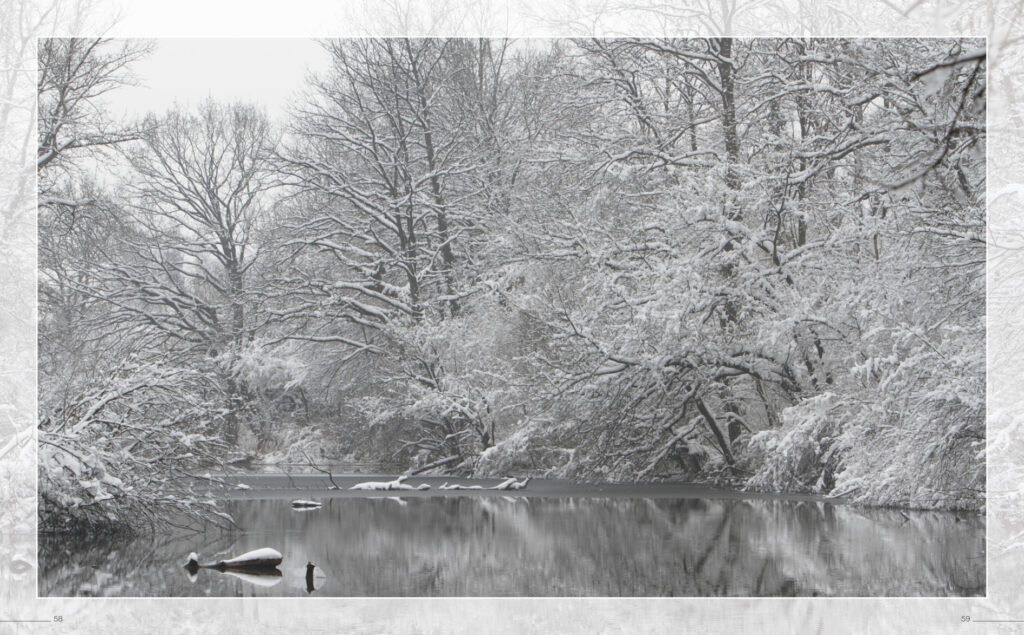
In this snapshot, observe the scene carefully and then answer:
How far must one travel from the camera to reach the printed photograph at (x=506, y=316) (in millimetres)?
7039

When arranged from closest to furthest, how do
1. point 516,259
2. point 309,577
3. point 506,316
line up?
point 309,577 → point 506,316 → point 516,259

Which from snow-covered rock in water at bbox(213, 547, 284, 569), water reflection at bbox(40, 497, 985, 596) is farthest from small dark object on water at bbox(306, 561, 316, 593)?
snow-covered rock in water at bbox(213, 547, 284, 569)

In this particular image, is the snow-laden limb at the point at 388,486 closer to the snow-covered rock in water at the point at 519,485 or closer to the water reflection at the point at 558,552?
the water reflection at the point at 558,552

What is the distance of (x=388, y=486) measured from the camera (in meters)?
8.91

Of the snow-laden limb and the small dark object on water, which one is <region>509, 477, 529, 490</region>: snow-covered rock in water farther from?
the small dark object on water

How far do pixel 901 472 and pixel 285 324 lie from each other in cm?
480

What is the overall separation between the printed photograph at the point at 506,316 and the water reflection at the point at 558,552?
0.11ft

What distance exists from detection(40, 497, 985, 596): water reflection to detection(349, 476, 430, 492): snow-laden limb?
0.11 meters

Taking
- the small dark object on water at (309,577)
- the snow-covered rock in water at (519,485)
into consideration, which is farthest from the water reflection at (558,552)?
the snow-covered rock in water at (519,485)

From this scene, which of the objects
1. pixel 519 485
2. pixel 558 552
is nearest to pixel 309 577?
pixel 558 552

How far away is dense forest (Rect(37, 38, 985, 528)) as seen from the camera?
8.02 metres

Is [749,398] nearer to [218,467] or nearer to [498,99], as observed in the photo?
[498,99]

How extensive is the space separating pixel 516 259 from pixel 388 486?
6.93ft

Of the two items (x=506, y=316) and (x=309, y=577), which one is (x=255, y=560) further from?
(x=506, y=316)
